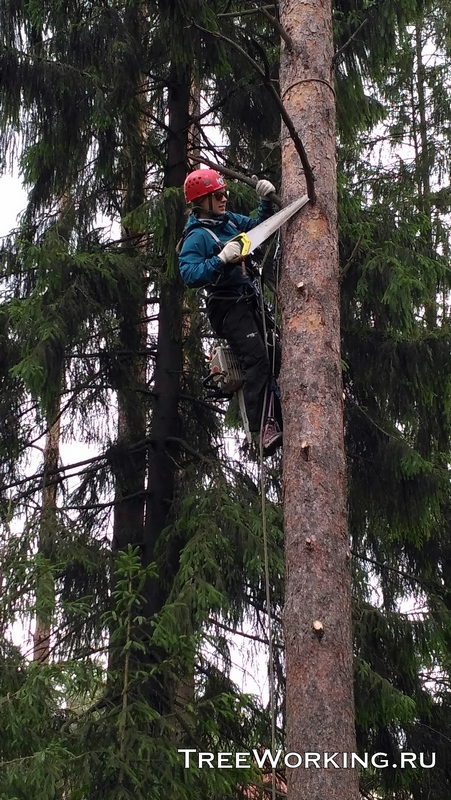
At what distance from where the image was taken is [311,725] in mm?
3576

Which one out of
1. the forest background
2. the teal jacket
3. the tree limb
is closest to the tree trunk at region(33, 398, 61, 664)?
the forest background

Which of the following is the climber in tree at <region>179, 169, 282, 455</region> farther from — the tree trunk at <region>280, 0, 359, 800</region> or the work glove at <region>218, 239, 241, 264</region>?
the tree trunk at <region>280, 0, 359, 800</region>

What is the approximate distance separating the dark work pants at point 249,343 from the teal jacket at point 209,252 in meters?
0.12

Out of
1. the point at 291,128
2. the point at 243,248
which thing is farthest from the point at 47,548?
the point at 291,128

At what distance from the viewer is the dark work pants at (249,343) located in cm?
509

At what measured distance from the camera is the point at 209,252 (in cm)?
516

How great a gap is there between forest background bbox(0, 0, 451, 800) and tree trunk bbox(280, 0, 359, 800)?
1.60 meters

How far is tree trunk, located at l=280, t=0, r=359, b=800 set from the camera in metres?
3.59

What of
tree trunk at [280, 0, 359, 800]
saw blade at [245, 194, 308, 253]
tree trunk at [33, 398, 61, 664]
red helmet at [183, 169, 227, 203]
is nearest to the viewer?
tree trunk at [280, 0, 359, 800]

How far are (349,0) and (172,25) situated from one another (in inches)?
57.8

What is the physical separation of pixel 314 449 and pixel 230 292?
1523mm

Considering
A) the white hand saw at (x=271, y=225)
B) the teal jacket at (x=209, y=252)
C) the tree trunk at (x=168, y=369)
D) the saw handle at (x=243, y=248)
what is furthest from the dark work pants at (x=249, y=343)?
the tree trunk at (x=168, y=369)

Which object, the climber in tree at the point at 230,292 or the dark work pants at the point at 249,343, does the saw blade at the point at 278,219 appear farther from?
the dark work pants at the point at 249,343

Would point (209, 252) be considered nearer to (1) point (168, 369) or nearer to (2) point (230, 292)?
(2) point (230, 292)
